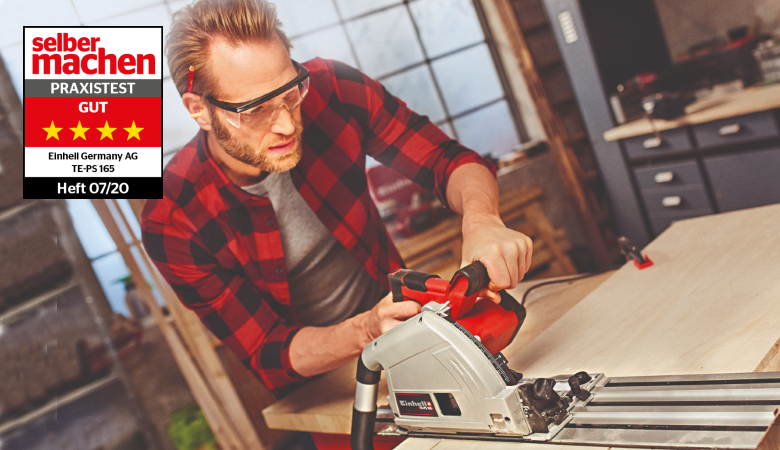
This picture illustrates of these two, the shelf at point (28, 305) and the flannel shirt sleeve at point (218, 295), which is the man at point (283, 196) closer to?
the flannel shirt sleeve at point (218, 295)

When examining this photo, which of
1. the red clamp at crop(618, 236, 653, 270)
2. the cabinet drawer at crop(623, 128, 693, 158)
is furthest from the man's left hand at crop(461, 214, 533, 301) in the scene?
the cabinet drawer at crop(623, 128, 693, 158)

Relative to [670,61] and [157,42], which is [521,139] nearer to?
[670,61]

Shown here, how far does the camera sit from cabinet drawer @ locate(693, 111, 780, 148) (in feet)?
7.68

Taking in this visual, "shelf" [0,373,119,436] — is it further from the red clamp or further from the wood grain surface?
the red clamp

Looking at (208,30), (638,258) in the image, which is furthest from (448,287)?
(208,30)

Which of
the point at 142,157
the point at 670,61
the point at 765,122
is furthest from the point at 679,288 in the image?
the point at 670,61

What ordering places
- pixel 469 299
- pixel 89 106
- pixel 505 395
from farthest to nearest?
pixel 89 106, pixel 469 299, pixel 505 395

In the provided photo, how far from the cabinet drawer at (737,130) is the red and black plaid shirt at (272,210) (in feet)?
5.16

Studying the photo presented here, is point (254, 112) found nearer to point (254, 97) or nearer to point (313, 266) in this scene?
point (254, 97)

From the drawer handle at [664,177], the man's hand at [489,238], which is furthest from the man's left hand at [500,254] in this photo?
the drawer handle at [664,177]

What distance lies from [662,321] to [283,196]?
2.96 feet

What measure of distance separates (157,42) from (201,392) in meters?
1.57

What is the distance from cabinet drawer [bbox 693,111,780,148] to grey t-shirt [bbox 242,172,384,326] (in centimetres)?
181

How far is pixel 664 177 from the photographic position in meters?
2.96
